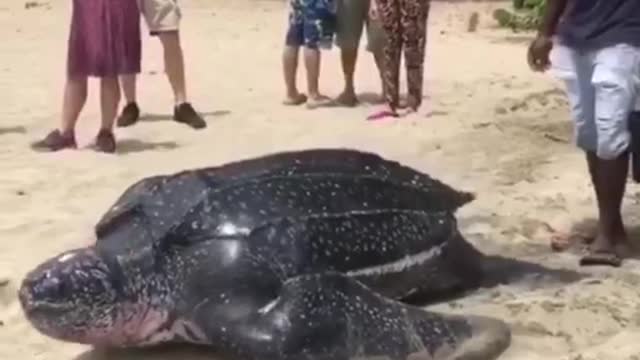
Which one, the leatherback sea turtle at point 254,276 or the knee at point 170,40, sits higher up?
the leatherback sea turtle at point 254,276

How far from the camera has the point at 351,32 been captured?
27.6 feet

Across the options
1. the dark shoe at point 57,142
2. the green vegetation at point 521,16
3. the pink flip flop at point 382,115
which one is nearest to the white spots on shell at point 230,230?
the dark shoe at point 57,142

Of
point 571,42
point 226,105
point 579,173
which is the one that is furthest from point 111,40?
point 571,42

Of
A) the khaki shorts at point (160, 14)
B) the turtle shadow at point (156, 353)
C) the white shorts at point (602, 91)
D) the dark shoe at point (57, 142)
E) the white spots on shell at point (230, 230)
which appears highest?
the white shorts at point (602, 91)

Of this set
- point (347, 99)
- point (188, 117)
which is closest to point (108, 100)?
point (188, 117)

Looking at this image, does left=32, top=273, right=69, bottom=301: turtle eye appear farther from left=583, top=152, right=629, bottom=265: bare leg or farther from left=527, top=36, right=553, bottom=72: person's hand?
left=527, top=36, right=553, bottom=72: person's hand

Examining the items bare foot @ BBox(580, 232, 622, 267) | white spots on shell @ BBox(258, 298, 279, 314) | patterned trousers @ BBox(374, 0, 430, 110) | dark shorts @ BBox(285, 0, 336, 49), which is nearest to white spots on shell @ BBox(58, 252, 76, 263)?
white spots on shell @ BBox(258, 298, 279, 314)

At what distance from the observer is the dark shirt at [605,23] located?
4.51 meters

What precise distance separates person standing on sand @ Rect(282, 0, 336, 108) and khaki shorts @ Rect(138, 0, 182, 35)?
87 centimetres

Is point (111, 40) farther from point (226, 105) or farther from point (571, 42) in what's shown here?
point (571, 42)

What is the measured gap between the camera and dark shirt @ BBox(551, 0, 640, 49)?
451 cm

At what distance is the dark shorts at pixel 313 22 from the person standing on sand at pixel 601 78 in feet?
11.4

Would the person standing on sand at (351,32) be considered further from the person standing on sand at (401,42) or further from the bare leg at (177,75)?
the bare leg at (177,75)

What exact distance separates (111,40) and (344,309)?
12.3 ft
